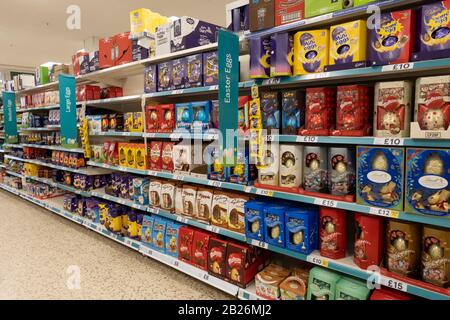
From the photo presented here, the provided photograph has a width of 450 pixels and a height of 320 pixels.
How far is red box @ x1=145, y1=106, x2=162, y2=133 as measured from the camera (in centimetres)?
293

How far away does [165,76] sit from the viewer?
282cm

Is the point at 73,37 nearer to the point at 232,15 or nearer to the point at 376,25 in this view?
the point at 232,15

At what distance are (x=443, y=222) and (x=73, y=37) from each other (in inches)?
354

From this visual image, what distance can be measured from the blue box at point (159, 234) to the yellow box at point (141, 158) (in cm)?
58

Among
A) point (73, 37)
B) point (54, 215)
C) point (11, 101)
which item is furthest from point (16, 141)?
point (73, 37)

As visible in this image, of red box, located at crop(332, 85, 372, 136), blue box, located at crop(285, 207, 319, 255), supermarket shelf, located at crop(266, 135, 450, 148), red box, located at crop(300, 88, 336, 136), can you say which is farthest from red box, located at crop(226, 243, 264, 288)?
red box, located at crop(332, 85, 372, 136)

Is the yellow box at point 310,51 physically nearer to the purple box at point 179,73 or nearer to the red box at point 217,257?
the purple box at point 179,73

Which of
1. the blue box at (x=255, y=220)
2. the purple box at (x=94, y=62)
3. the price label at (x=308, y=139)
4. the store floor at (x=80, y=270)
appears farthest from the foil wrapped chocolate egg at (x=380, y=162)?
the purple box at (x=94, y=62)

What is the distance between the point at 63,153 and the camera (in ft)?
14.9

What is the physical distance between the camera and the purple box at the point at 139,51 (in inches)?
120

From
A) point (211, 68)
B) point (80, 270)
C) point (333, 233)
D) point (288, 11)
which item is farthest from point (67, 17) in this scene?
point (333, 233)

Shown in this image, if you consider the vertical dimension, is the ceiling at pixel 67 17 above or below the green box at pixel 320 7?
above

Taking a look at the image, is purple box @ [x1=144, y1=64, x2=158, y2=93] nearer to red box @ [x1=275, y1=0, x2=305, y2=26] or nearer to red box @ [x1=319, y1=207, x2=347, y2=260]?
red box @ [x1=275, y1=0, x2=305, y2=26]

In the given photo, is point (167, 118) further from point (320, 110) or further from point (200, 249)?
point (320, 110)
